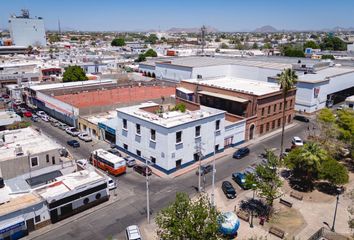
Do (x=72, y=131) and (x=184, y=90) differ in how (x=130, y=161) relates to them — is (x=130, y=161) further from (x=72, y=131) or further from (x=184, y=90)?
(x=184, y=90)

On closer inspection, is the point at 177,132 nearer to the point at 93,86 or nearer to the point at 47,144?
the point at 47,144

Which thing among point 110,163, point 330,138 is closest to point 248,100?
point 330,138

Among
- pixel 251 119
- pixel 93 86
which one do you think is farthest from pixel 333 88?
pixel 93 86

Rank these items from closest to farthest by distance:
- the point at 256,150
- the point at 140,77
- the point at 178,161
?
the point at 178,161 → the point at 256,150 → the point at 140,77

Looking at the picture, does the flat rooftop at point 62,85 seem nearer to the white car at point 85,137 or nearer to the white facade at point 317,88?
the white car at point 85,137

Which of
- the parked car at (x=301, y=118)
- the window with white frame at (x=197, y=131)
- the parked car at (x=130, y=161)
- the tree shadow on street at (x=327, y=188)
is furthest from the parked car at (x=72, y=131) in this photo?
the parked car at (x=301, y=118)

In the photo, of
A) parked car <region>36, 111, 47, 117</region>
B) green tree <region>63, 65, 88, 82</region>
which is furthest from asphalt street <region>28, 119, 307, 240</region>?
green tree <region>63, 65, 88, 82</region>
